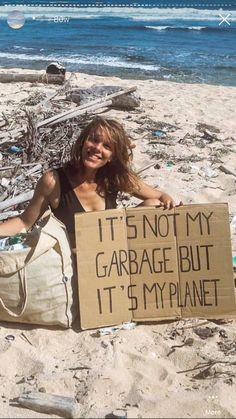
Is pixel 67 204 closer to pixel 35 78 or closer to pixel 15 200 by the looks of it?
pixel 15 200

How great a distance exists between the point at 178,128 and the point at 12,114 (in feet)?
7.55

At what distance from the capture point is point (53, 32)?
27031mm

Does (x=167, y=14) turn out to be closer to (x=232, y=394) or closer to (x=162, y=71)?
(x=162, y=71)

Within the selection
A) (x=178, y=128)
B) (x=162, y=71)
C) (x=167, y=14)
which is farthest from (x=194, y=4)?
(x=178, y=128)

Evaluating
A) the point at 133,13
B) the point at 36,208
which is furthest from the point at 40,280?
the point at 133,13

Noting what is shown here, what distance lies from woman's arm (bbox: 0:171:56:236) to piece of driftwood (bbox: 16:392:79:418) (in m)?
1.08

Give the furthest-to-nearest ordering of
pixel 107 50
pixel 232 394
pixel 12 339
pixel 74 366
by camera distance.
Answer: pixel 107 50
pixel 12 339
pixel 74 366
pixel 232 394

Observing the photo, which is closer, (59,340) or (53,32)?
(59,340)

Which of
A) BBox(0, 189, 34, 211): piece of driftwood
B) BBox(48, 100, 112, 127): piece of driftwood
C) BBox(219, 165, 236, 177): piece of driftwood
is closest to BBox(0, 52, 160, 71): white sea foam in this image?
BBox(48, 100, 112, 127): piece of driftwood

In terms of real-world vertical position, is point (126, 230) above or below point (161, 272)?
above

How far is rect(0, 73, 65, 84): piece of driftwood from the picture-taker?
10828 millimetres

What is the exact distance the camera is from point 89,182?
358 cm

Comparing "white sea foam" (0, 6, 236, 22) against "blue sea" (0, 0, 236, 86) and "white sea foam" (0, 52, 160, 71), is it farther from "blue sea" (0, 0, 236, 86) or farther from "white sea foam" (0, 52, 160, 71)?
"white sea foam" (0, 52, 160, 71)

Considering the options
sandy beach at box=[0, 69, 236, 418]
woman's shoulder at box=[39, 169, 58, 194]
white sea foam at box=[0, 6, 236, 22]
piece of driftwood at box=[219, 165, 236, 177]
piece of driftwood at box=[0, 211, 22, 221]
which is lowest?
sandy beach at box=[0, 69, 236, 418]
